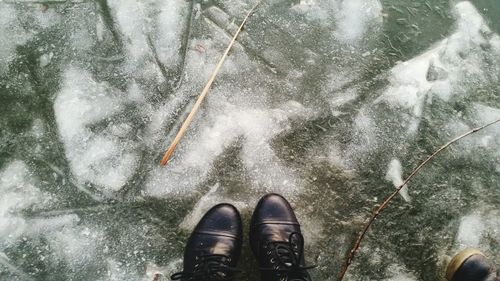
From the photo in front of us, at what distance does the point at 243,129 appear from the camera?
6.88 ft

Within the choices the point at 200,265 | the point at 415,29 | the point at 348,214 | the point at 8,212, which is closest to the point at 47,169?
the point at 8,212

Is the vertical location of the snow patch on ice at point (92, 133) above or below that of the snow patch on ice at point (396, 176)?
above

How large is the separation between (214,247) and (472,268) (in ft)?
4.04

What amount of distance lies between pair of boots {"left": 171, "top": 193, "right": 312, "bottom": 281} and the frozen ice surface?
0.09 metres

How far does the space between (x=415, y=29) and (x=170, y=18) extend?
1.48 metres

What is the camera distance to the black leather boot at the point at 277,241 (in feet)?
5.83

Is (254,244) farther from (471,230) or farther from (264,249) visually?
(471,230)

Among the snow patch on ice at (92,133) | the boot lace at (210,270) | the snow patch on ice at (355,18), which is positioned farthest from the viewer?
the snow patch on ice at (355,18)

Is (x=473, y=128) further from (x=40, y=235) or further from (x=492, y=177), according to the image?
(x=40, y=235)

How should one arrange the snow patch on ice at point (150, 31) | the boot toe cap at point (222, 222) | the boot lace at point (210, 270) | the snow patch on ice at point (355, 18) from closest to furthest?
the boot lace at point (210, 270)
the boot toe cap at point (222, 222)
the snow patch on ice at point (150, 31)
the snow patch on ice at point (355, 18)

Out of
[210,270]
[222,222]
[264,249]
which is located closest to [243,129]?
[222,222]

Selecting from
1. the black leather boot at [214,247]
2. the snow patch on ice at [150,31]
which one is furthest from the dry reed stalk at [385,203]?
the snow patch on ice at [150,31]

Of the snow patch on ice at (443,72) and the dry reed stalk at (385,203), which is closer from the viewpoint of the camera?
the dry reed stalk at (385,203)

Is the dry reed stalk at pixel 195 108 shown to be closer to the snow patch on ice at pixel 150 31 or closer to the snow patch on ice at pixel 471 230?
the snow patch on ice at pixel 150 31
